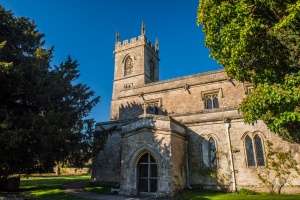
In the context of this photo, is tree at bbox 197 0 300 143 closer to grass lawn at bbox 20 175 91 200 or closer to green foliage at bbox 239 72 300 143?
green foliage at bbox 239 72 300 143

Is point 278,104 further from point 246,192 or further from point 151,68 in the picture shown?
point 151,68

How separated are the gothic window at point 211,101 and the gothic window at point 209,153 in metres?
5.36

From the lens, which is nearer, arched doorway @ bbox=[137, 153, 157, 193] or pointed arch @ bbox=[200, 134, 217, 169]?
arched doorway @ bbox=[137, 153, 157, 193]

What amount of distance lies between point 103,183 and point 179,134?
8.93 m

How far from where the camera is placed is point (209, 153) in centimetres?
1537

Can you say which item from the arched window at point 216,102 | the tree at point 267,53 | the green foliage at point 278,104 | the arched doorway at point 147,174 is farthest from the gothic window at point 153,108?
the green foliage at point 278,104

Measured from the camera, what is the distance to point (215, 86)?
66.6ft

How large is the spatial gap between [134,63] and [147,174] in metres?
19.9

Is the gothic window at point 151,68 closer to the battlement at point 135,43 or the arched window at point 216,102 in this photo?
the battlement at point 135,43

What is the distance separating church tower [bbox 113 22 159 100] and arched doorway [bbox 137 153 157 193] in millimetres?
15982

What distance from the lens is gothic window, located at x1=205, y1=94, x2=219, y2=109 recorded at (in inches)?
792

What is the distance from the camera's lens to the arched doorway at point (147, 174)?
45.7 ft

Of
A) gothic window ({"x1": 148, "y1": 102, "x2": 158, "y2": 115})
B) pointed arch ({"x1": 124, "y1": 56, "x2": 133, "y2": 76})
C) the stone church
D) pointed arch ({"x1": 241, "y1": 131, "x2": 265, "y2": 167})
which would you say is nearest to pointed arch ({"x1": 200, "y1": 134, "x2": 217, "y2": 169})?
the stone church

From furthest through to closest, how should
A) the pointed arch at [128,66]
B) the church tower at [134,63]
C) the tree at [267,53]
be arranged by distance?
the pointed arch at [128,66] < the church tower at [134,63] < the tree at [267,53]
